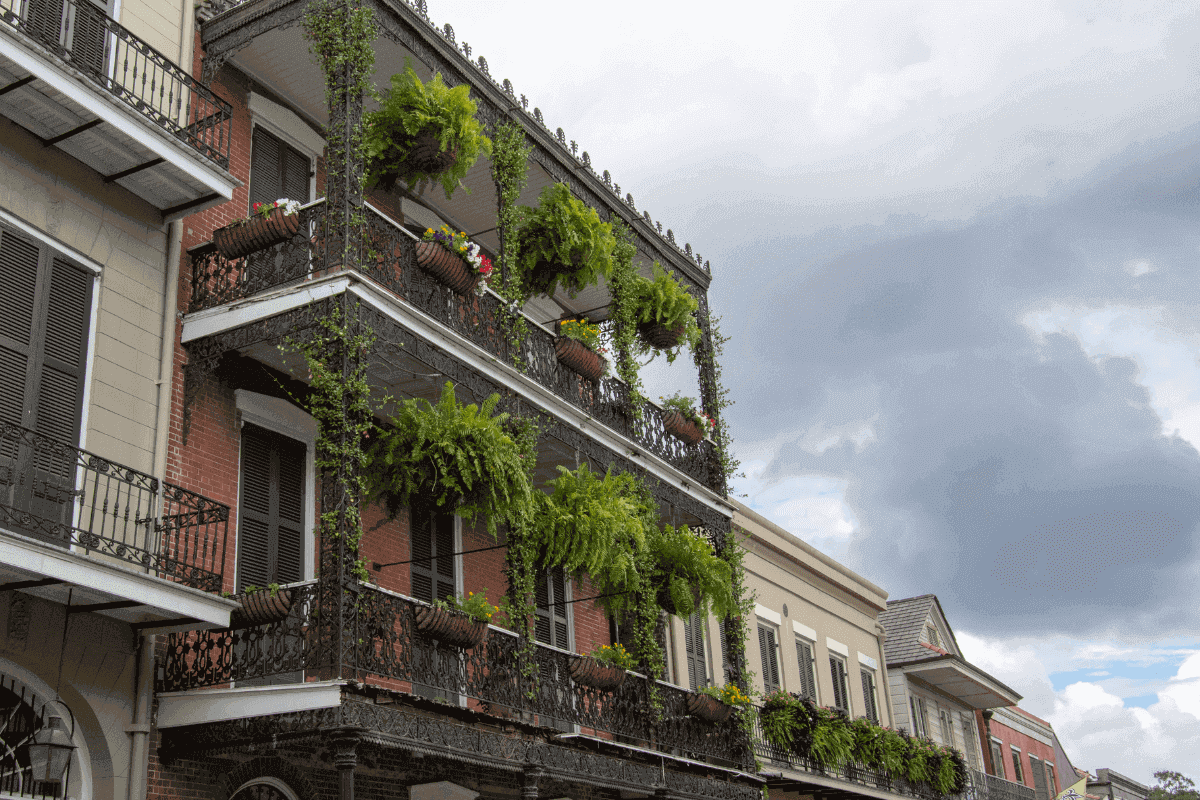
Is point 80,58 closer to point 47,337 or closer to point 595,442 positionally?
point 47,337

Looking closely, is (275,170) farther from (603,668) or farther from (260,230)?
(603,668)

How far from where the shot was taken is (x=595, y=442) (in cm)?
1446

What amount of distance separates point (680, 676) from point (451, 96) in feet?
31.2

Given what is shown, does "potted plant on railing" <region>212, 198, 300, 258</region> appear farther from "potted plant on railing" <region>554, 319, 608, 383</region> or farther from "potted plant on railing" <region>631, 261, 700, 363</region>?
"potted plant on railing" <region>631, 261, 700, 363</region>

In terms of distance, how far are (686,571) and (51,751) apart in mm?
7834

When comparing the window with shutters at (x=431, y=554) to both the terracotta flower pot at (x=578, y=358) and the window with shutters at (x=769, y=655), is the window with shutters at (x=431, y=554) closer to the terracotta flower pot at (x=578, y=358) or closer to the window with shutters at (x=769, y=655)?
the terracotta flower pot at (x=578, y=358)

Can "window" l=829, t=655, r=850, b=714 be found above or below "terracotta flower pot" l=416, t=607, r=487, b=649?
above

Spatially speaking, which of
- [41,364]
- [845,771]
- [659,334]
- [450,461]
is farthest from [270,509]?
[845,771]

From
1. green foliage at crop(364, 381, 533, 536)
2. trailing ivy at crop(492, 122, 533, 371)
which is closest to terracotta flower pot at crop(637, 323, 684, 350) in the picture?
trailing ivy at crop(492, 122, 533, 371)

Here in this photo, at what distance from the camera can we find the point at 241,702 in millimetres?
9781

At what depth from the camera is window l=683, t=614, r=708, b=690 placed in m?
18.9

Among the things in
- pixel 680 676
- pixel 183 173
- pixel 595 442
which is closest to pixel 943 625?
pixel 680 676

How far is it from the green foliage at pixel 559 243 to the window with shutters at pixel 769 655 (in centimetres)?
885

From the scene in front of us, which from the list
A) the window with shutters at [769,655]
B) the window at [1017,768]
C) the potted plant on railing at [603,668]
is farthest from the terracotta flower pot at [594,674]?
the window at [1017,768]
